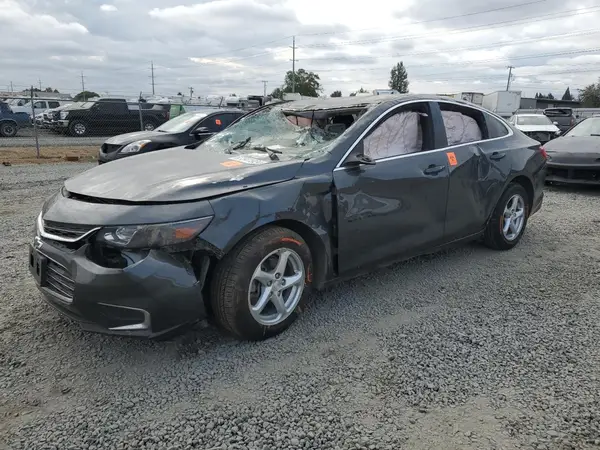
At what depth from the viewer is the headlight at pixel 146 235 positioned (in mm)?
2539

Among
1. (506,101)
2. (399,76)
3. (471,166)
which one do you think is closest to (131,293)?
(471,166)

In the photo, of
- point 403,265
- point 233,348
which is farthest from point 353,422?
point 403,265

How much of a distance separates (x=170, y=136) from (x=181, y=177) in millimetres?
6344

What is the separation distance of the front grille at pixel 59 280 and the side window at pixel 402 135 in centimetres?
214

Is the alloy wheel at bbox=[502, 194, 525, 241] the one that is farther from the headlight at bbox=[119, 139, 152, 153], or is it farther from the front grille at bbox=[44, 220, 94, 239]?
the headlight at bbox=[119, 139, 152, 153]

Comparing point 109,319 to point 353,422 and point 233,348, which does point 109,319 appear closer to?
point 233,348

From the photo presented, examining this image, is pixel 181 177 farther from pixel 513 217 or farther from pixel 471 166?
pixel 513 217

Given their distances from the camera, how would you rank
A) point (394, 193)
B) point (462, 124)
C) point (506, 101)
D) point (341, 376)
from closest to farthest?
point (341, 376) < point (394, 193) < point (462, 124) < point (506, 101)

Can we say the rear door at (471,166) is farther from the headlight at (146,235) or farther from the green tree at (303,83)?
the green tree at (303,83)

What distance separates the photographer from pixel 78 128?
19.8 meters

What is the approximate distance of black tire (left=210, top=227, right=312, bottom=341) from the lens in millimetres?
2748

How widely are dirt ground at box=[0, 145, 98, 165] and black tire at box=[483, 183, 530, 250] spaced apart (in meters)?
10.6

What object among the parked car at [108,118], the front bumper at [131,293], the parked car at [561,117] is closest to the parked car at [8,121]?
the parked car at [108,118]

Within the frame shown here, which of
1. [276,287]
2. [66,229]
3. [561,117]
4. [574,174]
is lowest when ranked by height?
[276,287]
